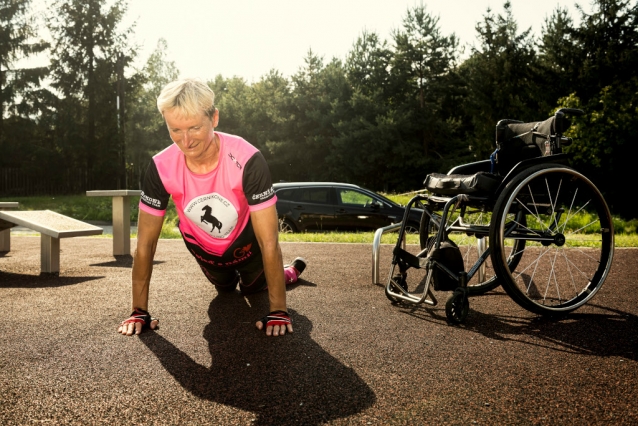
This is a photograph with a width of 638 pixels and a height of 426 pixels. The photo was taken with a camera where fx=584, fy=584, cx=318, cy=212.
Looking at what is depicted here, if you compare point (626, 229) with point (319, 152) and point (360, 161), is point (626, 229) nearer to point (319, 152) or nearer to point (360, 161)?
point (360, 161)

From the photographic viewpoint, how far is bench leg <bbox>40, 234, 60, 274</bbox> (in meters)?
5.86

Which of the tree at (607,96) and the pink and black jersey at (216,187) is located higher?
the tree at (607,96)

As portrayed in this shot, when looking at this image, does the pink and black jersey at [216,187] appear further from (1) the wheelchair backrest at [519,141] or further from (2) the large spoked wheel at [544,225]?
(1) the wheelchair backrest at [519,141]

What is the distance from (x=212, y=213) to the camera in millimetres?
3572

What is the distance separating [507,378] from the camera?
8.96 feet

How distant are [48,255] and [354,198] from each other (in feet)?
27.7

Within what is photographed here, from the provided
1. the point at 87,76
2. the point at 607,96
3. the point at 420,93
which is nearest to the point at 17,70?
the point at 87,76

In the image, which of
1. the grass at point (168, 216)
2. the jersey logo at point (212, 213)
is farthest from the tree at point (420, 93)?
the jersey logo at point (212, 213)

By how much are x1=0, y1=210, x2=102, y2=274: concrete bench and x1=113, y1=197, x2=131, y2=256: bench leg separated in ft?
3.74

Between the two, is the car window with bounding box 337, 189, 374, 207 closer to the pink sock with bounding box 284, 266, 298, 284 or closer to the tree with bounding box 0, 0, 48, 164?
the pink sock with bounding box 284, 266, 298, 284

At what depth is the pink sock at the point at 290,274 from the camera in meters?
5.04

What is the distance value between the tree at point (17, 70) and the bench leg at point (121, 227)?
93.2ft


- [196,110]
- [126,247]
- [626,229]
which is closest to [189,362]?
[196,110]

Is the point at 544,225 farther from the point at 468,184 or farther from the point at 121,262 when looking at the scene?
the point at 121,262
